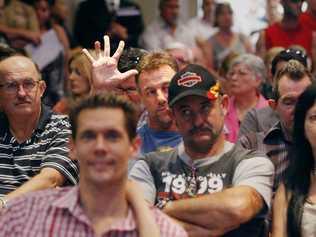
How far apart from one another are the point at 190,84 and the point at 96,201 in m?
1.38

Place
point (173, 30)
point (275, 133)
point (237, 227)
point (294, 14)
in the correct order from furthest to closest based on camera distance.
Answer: point (173, 30) < point (294, 14) < point (275, 133) < point (237, 227)

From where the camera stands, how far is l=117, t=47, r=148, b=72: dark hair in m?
7.62

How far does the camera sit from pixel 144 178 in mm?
6152

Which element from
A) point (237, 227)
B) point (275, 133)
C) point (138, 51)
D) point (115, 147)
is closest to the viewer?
point (115, 147)

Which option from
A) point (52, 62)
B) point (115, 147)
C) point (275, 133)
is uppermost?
point (115, 147)

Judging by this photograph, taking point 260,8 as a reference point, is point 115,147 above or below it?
above

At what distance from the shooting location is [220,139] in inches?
243

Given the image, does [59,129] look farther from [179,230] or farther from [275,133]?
[179,230]

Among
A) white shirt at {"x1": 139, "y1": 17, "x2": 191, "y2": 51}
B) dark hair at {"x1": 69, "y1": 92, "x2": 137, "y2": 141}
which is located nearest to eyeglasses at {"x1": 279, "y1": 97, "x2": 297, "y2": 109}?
dark hair at {"x1": 69, "y1": 92, "x2": 137, "y2": 141}

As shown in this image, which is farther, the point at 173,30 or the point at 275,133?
the point at 173,30

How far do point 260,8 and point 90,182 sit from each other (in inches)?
323

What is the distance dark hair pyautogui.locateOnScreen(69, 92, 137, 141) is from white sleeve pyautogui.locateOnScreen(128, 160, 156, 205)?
99 centimetres

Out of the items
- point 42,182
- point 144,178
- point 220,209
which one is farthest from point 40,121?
point 220,209

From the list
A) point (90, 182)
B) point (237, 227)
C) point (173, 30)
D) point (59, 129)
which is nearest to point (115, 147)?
point (90, 182)
